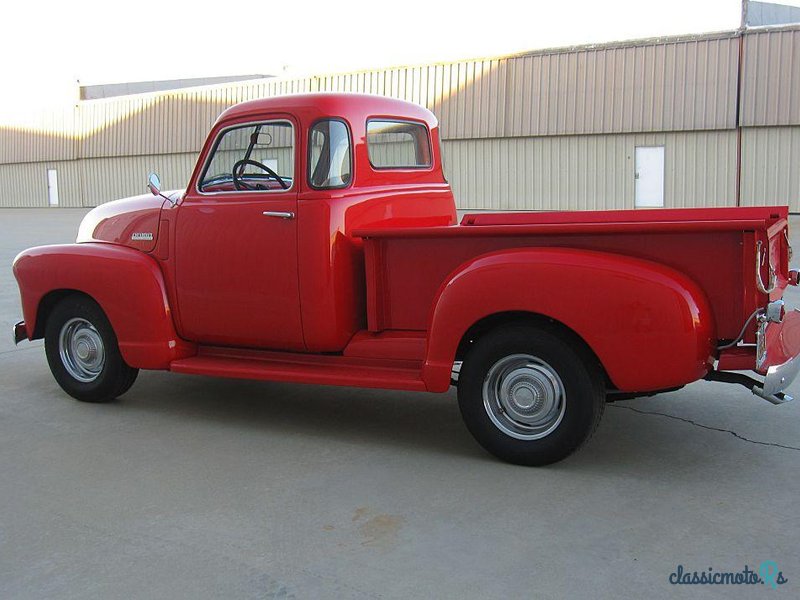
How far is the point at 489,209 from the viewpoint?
29.6 meters

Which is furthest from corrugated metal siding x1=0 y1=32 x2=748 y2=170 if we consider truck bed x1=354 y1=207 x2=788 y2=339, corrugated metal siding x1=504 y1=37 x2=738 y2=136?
truck bed x1=354 y1=207 x2=788 y2=339

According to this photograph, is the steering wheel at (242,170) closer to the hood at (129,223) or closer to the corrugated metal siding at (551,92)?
the hood at (129,223)

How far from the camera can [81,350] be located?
Answer: 575 centimetres

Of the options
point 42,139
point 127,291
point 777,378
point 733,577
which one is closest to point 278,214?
point 127,291

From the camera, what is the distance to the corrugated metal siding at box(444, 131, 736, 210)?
2502cm

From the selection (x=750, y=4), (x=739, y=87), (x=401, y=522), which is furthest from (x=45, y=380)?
(x=750, y=4)

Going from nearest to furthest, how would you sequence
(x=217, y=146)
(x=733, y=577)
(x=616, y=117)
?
(x=733, y=577) < (x=217, y=146) < (x=616, y=117)

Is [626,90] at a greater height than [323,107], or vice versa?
[626,90]

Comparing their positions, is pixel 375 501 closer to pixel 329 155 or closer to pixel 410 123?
pixel 329 155

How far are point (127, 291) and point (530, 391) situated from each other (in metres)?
2.68

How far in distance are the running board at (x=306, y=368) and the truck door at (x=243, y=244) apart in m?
0.11

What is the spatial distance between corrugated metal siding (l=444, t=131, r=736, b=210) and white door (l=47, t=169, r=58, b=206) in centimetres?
2167

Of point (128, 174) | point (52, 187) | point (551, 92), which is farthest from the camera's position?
point (52, 187)

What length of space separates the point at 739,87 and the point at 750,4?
3.48m
